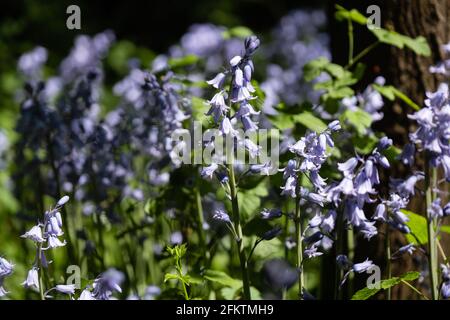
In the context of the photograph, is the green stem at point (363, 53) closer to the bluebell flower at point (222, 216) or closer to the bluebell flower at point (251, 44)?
the bluebell flower at point (251, 44)

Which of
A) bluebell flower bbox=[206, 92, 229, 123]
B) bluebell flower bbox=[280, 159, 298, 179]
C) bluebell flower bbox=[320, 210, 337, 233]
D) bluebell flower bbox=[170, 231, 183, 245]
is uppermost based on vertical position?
bluebell flower bbox=[206, 92, 229, 123]

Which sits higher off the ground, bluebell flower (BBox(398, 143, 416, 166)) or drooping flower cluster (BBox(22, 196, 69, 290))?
bluebell flower (BBox(398, 143, 416, 166))

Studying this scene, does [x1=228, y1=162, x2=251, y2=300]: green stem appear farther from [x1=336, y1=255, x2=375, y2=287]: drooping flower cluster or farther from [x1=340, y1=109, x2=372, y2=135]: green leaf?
[x1=340, y1=109, x2=372, y2=135]: green leaf

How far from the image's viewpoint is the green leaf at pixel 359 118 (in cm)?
338

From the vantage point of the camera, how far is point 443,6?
378 cm

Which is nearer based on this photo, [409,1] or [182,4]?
[409,1]

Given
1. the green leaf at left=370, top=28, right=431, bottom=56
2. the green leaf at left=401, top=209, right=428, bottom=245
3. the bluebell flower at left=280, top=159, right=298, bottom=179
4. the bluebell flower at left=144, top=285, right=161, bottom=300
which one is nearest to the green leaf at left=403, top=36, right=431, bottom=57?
the green leaf at left=370, top=28, right=431, bottom=56

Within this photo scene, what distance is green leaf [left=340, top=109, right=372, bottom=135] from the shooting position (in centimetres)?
338

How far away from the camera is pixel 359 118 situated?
340 cm

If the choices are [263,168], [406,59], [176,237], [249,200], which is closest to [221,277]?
[249,200]

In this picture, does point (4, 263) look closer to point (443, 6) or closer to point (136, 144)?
point (136, 144)
